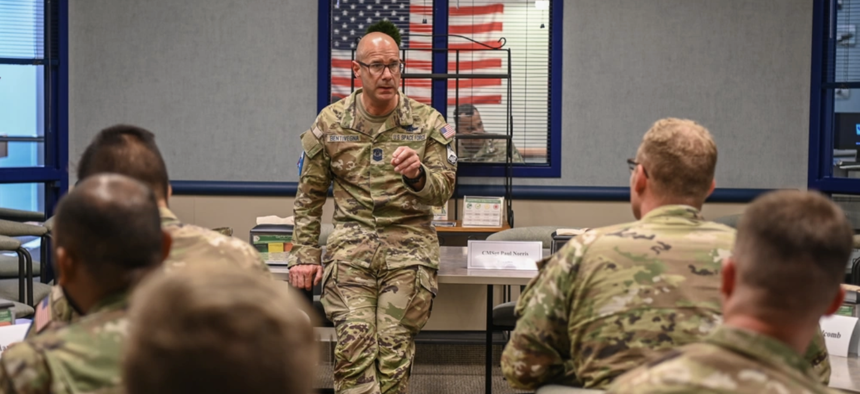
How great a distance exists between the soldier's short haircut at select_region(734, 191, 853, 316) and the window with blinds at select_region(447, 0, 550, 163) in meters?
4.61

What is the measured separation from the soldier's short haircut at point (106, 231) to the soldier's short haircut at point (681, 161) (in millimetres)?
1109

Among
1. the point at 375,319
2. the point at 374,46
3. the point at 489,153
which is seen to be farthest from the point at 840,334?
the point at 489,153

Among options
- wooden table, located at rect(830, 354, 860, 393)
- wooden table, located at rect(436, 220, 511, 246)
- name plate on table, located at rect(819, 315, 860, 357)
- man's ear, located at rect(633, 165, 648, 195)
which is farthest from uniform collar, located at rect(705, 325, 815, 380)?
wooden table, located at rect(436, 220, 511, 246)

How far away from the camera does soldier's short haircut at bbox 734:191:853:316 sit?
4.02ft

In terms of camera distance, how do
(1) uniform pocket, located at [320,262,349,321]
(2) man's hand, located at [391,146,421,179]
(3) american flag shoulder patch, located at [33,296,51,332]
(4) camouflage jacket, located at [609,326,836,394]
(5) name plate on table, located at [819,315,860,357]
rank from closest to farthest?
(4) camouflage jacket, located at [609,326,836,394]
(3) american flag shoulder patch, located at [33,296,51,332]
(5) name plate on table, located at [819,315,860,357]
(2) man's hand, located at [391,146,421,179]
(1) uniform pocket, located at [320,262,349,321]

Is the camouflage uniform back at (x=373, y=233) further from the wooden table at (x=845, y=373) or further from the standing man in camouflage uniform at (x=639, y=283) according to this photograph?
the wooden table at (x=845, y=373)

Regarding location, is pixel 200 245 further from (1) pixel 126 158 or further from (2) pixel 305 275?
(2) pixel 305 275

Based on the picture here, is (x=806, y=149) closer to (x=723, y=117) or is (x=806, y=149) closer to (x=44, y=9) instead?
(x=723, y=117)

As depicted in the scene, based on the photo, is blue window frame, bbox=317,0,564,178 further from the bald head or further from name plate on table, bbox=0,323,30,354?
name plate on table, bbox=0,323,30,354

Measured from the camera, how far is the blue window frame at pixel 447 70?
231 inches

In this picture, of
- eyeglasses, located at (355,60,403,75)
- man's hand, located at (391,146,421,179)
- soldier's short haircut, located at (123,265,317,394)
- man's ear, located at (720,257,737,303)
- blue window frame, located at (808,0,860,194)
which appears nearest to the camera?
soldier's short haircut, located at (123,265,317,394)

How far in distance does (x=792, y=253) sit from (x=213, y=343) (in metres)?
0.80

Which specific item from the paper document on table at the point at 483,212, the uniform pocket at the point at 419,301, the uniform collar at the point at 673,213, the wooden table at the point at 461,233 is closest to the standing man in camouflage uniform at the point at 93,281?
the uniform collar at the point at 673,213

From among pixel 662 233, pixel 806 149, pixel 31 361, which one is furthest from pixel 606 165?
pixel 31 361
